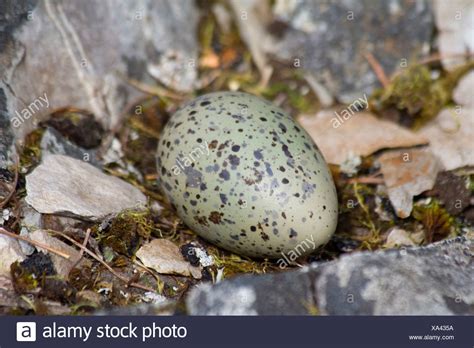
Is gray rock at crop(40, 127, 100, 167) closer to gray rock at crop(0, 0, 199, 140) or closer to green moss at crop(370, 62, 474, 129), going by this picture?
gray rock at crop(0, 0, 199, 140)

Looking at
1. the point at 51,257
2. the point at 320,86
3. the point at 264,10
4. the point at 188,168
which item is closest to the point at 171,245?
the point at 188,168

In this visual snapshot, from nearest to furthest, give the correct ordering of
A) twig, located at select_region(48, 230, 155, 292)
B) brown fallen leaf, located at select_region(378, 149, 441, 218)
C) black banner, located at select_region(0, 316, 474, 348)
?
black banner, located at select_region(0, 316, 474, 348) → twig, located at select_region(48, 230, 155, 292) → brown fallen leaf, located at select_region(378, 149, 441, 218)

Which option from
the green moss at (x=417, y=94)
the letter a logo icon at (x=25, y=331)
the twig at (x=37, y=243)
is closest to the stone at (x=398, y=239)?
the green moss at (x=417, y=94)

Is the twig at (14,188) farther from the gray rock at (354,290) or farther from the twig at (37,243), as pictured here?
the gray rock at (354,290)

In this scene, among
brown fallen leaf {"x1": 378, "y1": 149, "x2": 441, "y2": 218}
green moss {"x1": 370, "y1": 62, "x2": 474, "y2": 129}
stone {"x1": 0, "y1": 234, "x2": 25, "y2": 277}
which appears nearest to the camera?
stone {"x1": 0, "y1": 234, "x2": 25, "y2": 277}

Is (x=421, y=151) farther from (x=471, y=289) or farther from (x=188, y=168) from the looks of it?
(x=188, y=168)

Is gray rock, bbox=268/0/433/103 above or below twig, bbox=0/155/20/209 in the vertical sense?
above

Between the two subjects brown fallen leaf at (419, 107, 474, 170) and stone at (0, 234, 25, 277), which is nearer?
stone at (0, 234, 25, 277)

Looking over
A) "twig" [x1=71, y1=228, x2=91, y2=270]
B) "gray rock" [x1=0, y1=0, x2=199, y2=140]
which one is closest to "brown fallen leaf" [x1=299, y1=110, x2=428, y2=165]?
"gray rock" [x1=0, y1=0, x2=199, y2=140]

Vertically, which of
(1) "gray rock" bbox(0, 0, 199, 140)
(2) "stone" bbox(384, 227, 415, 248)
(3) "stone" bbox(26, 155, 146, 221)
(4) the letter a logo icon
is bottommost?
(2) "stone" bbox(384, 227, 415, 248)

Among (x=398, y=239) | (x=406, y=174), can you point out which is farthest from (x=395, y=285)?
(x=406, y=174)
